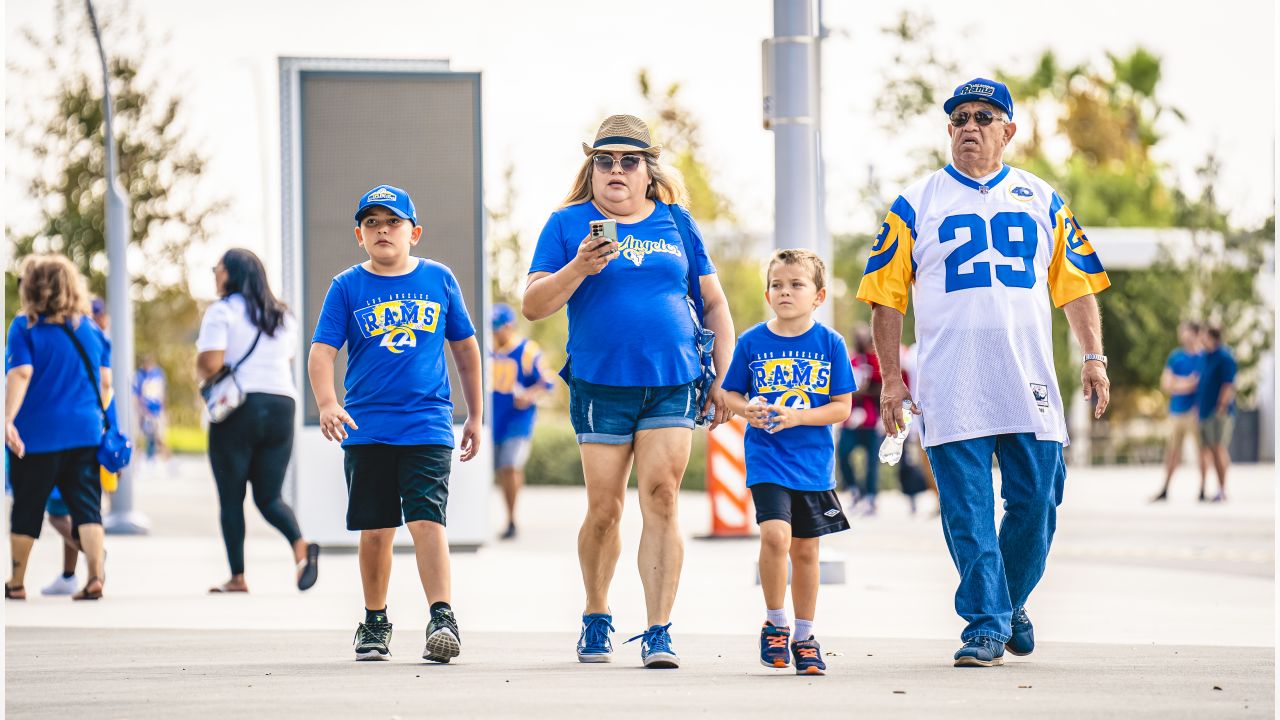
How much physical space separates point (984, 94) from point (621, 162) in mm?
1284

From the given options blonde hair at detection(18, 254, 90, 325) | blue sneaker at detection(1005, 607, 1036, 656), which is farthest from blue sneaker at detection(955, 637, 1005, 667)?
blonde hair at detection(18, 254, 90, 325)

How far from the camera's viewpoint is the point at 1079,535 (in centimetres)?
1530

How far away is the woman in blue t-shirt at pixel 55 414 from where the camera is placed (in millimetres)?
10062

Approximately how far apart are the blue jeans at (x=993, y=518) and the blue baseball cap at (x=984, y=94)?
116 centimetres

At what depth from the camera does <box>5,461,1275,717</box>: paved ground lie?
593 cm

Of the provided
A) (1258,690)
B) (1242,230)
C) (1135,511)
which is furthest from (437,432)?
(1242,230)

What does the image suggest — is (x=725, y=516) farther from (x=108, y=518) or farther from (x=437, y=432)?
(x=437, y=432)

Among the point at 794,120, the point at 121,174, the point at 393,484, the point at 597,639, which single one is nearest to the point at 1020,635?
the point at 597,639

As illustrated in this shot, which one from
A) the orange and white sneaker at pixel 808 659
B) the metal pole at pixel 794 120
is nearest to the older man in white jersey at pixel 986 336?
the orange and white sneaker at pixel 808 659

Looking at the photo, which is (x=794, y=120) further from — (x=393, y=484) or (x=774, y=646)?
(x=774, y=646)

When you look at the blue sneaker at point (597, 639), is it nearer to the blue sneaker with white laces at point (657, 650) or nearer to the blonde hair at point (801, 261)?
the blue sneaker with white laces at point (657, 650)

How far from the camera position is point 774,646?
678 cm

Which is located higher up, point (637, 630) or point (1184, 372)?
point (1184, 372)

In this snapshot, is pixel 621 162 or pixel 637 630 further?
pixel 637 630
